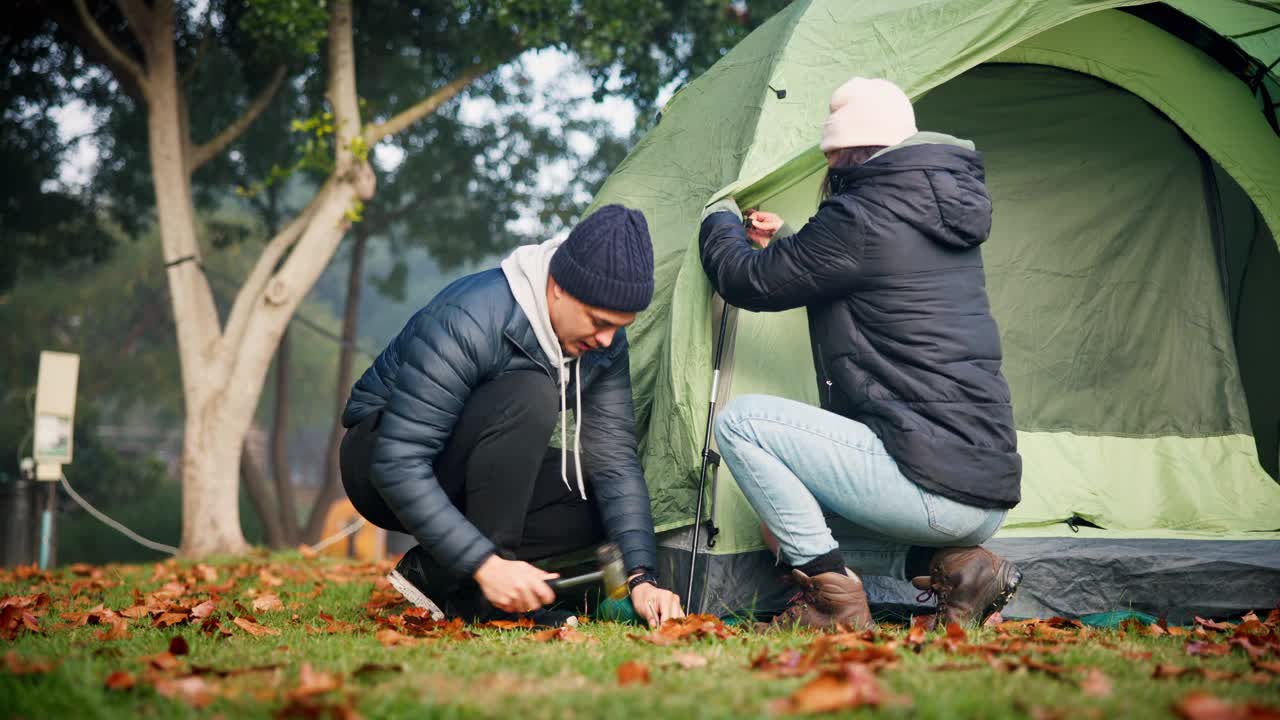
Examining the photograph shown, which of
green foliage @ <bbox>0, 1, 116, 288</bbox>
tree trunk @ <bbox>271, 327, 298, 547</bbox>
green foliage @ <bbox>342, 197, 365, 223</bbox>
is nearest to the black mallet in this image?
green foliage @ <bbox>342, 197, 365, 223</bbox>

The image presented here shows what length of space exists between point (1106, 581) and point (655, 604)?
1.41 meters

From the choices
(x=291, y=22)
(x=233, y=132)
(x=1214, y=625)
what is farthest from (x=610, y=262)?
(x=233, y=132)

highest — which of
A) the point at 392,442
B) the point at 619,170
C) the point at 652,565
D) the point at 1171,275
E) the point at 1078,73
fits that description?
the point at 1078,73

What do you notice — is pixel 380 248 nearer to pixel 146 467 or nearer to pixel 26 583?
pixel 146 467

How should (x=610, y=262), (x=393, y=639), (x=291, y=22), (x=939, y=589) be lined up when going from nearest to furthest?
(x=393, y=639), (x=610, y=262), (x=939, y=589), (x=291, y=22)

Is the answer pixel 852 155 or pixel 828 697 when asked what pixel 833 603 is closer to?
pixel 828 697

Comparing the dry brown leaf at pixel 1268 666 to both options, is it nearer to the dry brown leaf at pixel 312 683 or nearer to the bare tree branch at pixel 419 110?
the dry brown leaf at pixel 312 683

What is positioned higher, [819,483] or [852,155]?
[852,155]

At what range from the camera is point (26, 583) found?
4250 millimetres

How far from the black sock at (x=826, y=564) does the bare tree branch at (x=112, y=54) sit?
A: 6129 mm

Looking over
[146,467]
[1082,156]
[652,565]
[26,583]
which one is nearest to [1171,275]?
[1082,156]

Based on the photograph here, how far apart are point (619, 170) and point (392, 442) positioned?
6.29 ft

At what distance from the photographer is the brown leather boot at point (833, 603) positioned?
2.60 meters

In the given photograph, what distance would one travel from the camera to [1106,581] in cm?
313
